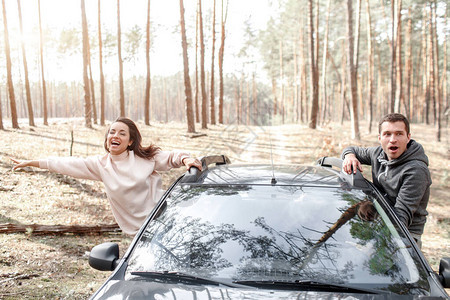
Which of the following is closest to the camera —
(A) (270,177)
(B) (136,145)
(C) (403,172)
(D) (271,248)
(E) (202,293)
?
(E) (202,293)

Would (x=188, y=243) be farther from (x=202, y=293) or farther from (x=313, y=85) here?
(x=313, y=85)

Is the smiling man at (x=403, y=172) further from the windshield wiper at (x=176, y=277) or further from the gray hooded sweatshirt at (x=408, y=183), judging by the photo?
the windshield wiper at (x=176, y=277)

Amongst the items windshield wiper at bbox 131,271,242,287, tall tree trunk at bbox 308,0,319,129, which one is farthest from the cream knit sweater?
tall tree trunk at bbox 308,0,319,129

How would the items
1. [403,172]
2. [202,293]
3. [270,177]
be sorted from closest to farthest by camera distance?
[202,293]
[270,177]
[403,172]

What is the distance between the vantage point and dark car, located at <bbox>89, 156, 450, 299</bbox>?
1.96 meters

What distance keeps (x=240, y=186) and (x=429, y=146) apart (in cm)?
1984

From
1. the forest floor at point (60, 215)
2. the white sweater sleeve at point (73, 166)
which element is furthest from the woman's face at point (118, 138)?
the forest floor at point (60, 215)

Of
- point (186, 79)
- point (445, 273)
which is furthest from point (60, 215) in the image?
point (186, 79)

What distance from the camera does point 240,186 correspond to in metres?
2.74

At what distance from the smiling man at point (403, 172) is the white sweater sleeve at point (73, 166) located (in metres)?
2.17

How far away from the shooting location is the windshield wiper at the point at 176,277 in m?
2.01

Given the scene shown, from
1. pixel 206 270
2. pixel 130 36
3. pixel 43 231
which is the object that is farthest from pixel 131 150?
pixel 130 36

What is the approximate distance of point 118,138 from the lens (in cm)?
335

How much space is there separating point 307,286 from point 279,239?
0.38m
